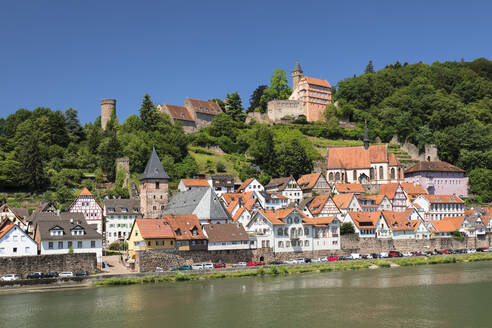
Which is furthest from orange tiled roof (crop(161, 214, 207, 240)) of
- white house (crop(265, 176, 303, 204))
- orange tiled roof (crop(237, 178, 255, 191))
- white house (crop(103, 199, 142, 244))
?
white house (crop(265, 176, 303, 204))

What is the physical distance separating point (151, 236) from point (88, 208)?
722 inches

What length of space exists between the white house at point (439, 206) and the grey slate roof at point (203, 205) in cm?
3149

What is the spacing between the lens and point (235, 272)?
175 feet

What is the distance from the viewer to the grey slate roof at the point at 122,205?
7057 centimetres

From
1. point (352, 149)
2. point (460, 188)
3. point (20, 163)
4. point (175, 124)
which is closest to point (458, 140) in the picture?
point (460, 188)

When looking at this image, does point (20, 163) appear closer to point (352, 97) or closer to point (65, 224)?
point (65, 224)

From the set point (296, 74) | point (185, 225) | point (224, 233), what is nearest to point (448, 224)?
point (224, 233)

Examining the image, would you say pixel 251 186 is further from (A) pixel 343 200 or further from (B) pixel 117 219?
(B) pixel 117 219

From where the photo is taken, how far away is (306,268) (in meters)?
56.5

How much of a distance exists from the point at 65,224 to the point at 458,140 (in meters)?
70.2

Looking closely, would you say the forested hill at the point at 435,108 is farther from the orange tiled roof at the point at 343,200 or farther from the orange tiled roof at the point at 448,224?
the orange tiled roof at the point at 343,200

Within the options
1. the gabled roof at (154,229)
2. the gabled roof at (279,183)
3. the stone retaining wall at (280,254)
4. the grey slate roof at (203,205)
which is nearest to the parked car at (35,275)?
the stone retaining wall at (280,254)

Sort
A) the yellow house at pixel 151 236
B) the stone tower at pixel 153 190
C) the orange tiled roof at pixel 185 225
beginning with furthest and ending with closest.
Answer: the stone tower at pixel 153 190, the orange tiled roof at pixel 185 225, the yellow house at pixel 151 236

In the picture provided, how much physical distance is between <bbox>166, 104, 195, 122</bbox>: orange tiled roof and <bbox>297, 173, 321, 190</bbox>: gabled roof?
2724 cm
